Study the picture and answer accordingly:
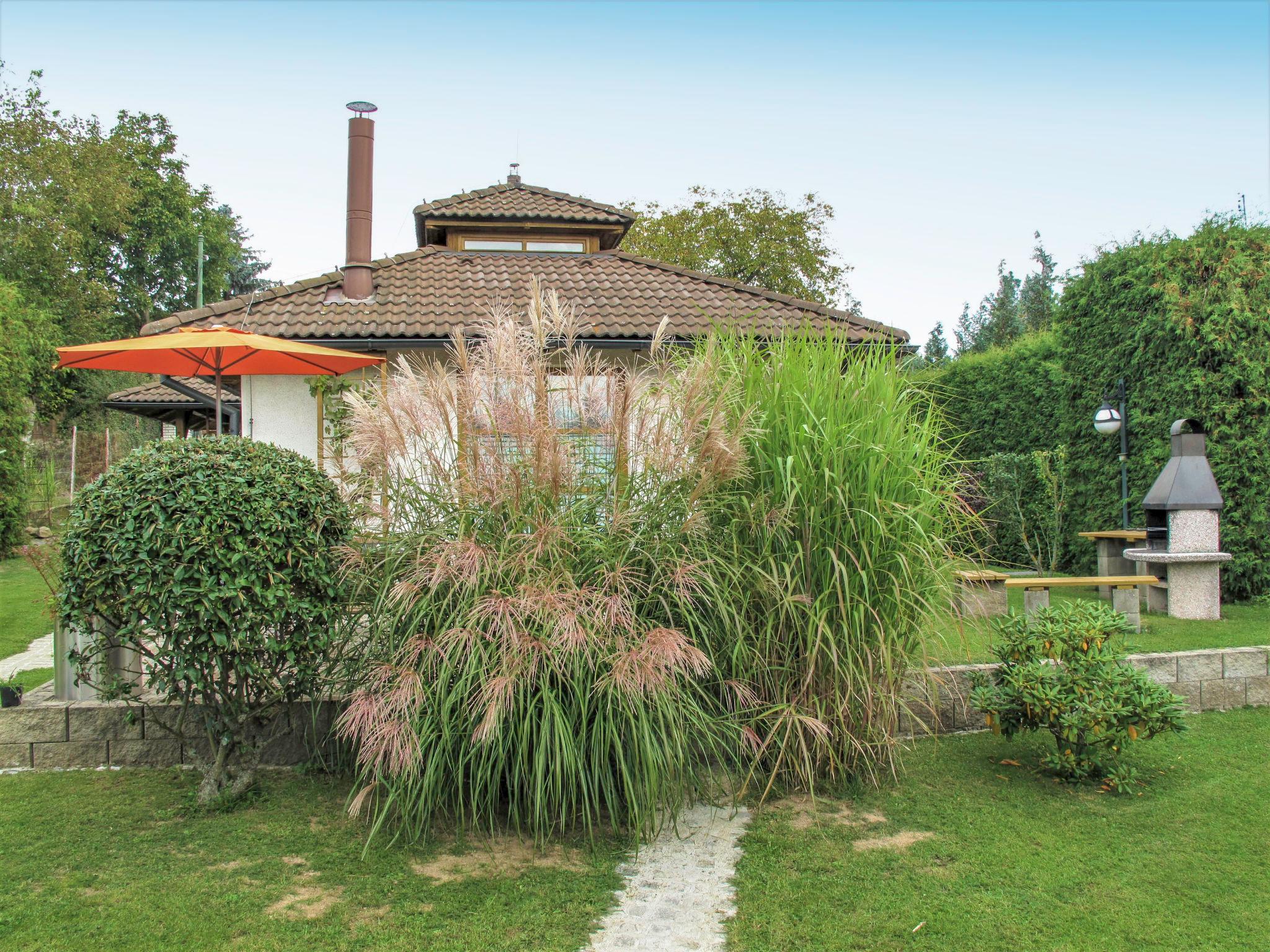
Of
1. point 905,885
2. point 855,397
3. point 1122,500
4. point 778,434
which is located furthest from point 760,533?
point 1122,500

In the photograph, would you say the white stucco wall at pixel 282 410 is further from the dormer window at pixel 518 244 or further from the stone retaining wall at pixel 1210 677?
the stone retaining wall at pixel 1210 677

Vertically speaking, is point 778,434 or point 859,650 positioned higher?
point 778,434

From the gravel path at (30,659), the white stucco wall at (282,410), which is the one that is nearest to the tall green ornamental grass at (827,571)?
the gravel path at (30,659)

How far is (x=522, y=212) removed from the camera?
12586 millimetres

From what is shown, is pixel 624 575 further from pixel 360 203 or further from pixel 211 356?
pixel 360 203

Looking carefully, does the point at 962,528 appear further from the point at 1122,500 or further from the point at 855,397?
the point at 1122,500

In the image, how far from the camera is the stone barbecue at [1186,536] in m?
7.69

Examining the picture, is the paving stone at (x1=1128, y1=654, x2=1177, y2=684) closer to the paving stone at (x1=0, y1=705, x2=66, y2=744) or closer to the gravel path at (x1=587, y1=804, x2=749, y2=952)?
the gravel path at (x1=587, y1=804, x2=749, y2=952)

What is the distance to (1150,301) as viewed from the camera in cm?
918

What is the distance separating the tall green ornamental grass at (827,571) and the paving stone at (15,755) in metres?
3.69

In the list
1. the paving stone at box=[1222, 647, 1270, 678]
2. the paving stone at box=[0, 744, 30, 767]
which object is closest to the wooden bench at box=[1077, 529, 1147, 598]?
the paving stone at box=[1222, 647, 1270, 678]

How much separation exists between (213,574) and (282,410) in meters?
6.26

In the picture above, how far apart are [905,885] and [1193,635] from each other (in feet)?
16.7

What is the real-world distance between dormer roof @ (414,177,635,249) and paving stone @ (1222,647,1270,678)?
32.8 feet
